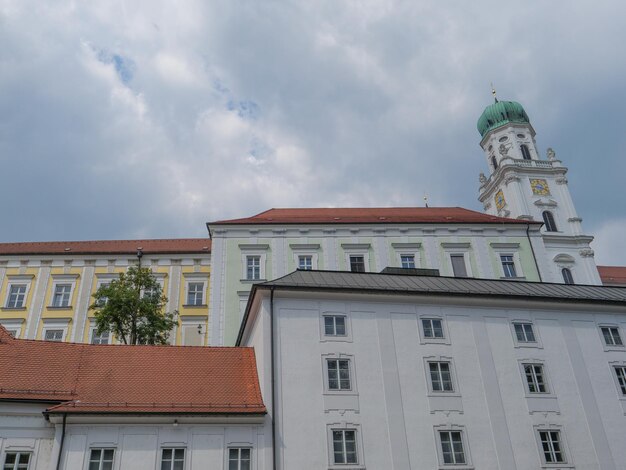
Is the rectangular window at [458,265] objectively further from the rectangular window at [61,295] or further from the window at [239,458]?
the rectangular window at [61,295]

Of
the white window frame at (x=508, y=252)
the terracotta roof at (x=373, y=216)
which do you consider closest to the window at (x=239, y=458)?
the terracotta roof at (x=373, y=216)

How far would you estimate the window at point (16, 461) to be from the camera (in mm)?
20359

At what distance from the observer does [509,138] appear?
62.5 metres

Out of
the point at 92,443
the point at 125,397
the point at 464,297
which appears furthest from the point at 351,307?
the point at 92,443

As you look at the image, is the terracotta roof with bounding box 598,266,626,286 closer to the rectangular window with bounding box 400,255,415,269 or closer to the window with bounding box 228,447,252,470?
the rectangular window with bounding box 400,255,415,269

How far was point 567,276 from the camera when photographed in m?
48.7

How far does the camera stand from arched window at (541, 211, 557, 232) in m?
53.0

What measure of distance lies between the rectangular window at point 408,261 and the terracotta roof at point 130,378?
1915 centimetres

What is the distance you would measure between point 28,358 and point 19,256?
26886 mm

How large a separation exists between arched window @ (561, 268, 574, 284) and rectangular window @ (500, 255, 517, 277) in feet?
24.2

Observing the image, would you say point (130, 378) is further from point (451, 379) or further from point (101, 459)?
point (451, 379)

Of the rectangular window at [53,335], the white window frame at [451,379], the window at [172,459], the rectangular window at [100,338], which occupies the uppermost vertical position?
the rectangular window at [53,335]

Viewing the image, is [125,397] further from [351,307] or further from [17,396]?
[351,307]

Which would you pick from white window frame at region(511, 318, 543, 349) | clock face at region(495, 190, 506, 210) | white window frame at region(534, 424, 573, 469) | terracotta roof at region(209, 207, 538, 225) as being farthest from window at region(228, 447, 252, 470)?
clock face at region(495, 190, 506, 210)
